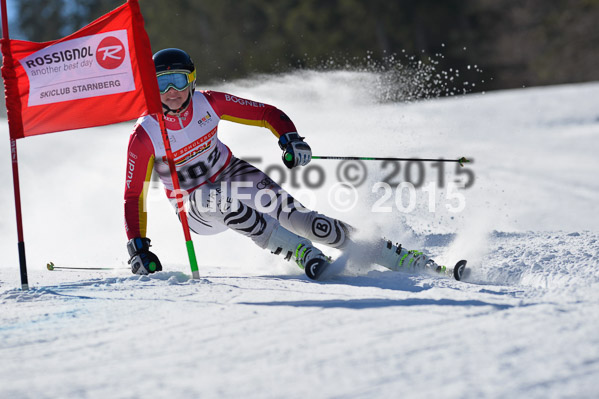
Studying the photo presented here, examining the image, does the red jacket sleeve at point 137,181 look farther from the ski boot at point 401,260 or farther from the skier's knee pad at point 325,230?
the ski boot at point 401,260

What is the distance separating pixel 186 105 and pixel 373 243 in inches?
58.1

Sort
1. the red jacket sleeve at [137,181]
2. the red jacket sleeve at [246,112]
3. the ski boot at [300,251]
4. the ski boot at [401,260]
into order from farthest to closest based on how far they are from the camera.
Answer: the red jacket sleeve at [246,112] < the ski boot at [401,260] < the red jacket sleeve at [137,181] < the ski boot at [300,251]

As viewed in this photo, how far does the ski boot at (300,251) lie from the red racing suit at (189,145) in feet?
2.14

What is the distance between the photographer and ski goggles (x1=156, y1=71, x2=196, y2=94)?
4.29 m

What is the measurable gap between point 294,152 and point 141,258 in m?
1.15

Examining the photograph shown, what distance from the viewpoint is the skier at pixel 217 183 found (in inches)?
166

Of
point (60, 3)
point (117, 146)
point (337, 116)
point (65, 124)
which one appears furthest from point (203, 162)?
point (60, 3)

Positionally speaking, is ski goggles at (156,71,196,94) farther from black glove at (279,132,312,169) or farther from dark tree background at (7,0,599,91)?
dark tree background at (7,0,599,91)

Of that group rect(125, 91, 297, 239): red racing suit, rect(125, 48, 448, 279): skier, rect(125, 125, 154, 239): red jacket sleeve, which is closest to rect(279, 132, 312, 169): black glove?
rect(125, 48, 448, 279): skier

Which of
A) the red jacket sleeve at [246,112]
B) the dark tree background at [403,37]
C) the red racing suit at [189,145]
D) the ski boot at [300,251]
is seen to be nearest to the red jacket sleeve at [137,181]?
the red racing suit at [189,145]

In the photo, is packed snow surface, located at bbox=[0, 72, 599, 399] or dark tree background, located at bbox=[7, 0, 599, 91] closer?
packed snow surface, located at bbox=[0, 72, 599, 399]

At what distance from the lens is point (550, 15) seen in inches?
1096

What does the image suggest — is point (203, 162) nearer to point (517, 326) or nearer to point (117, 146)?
point (517, 326)

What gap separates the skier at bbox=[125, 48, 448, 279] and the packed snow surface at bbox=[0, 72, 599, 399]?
21cm
